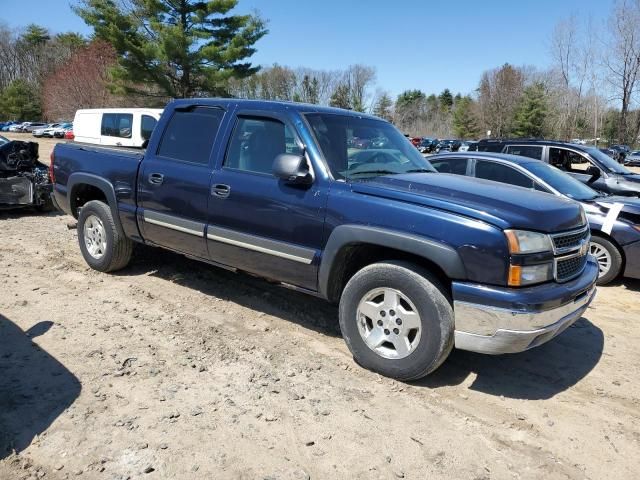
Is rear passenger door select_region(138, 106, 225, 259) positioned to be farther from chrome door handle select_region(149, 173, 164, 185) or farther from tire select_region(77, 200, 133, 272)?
tire select_region(77, 200, 133, 272)

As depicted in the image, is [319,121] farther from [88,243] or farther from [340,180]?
[88,243]

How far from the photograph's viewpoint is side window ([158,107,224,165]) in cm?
467

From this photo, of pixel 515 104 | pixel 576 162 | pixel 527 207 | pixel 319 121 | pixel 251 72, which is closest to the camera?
pixel 527 207

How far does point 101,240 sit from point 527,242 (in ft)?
15.2

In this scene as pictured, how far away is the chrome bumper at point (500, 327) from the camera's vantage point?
10.3ft

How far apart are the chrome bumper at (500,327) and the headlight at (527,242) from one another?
388mm

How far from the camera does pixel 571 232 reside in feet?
11.7

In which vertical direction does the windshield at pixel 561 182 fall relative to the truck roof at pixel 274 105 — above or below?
below

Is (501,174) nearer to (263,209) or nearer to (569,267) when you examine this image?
(569,267)

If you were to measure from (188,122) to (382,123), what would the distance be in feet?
6.18

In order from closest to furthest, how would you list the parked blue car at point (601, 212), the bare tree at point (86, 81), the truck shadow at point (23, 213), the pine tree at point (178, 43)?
the parked blue car at point (601, 212) → the truck shadow at point (23, 213) → the pine tree at point (178, 43) → the bare tree at point (86, 81)

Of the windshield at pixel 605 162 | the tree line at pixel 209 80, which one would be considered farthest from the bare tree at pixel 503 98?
the windshield at pixel 605 162

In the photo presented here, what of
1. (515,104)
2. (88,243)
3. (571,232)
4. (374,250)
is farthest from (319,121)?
(515,104)

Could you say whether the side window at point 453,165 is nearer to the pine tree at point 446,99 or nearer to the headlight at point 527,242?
the headlight at point 527,242
